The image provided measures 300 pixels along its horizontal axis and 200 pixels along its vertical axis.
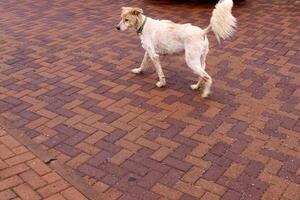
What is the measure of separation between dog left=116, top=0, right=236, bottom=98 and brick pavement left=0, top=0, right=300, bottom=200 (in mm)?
393

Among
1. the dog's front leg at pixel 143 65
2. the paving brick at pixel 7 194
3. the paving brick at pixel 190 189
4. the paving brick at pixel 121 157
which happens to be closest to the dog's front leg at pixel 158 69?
the dog's front leg at pixel 143 65

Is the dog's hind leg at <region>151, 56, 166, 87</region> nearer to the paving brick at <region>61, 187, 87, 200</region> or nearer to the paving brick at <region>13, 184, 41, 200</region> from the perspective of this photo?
the paving brick at <region>61, 187, 87, 200</region>

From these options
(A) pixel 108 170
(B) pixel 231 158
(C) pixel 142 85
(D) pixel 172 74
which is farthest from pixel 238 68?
(A) pixel 108 170

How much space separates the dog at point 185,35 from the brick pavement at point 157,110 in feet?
1.29

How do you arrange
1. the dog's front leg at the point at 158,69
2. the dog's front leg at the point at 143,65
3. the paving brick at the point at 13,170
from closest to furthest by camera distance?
the paving brick at the point at 13,170, the dog's front leg at the point at 158,69, the dog's front leg at the point at 143,65

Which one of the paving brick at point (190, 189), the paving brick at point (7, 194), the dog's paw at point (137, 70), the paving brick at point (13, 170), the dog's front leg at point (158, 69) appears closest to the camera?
the paving brick at point (7, 194)

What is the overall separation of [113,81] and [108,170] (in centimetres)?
207

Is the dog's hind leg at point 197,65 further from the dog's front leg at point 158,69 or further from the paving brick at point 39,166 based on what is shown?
the paving brick at point 39,166

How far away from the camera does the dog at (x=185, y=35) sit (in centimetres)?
524

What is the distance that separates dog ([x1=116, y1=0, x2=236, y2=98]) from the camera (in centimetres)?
524

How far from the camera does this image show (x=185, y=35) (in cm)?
543

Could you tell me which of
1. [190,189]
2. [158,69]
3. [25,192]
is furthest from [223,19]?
[25,192]

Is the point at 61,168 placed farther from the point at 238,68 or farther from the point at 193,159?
the point at 238,68

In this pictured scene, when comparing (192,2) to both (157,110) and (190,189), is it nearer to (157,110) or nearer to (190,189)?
(157,110)
